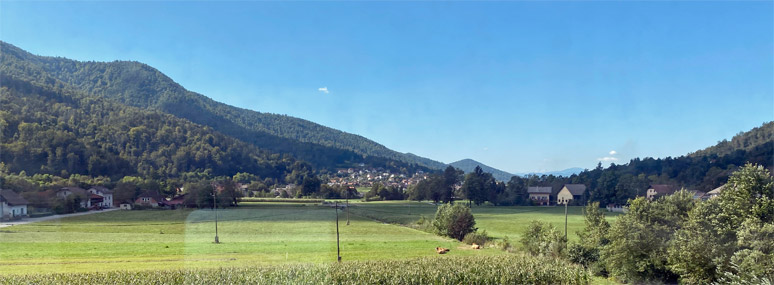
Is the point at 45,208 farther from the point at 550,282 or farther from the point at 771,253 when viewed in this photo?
the point at 771,253

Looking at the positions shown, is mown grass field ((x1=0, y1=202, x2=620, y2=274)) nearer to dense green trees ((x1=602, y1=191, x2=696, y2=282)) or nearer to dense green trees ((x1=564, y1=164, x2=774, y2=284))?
dense green trees ((x1=602, y1=191, x2=696, y2=282))

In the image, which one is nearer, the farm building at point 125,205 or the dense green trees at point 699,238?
the dense green trees at point 699,238

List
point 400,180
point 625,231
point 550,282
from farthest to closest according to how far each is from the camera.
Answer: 1. point 400,180
2. point 625,231
3. point 550,282

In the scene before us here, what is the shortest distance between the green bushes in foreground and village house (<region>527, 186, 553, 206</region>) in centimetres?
6290

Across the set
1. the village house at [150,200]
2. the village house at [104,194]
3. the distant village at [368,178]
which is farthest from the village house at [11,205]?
the distant village at [368,178]

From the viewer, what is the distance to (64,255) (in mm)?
23500

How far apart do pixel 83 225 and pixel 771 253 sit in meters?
48.2

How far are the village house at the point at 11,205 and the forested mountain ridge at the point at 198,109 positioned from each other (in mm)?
41980

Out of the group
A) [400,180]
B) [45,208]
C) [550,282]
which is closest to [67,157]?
[45,208]

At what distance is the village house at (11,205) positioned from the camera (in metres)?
42.5

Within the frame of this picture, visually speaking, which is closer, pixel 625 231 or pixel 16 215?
pixel 625 231

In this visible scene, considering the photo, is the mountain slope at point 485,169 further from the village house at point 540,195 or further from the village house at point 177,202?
the village house at point 177,202

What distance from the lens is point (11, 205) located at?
1735 inches

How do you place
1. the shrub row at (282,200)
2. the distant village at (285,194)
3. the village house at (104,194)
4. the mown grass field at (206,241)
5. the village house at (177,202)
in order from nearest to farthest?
the mown grass field at (206,241) < the distant village at (285,194) < the shrub row at (282,200) < the village house at (177,202) < the village house at (104,194)
